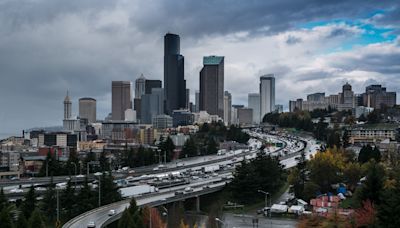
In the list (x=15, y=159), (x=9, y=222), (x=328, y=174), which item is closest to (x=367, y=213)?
(x=328, y=174)

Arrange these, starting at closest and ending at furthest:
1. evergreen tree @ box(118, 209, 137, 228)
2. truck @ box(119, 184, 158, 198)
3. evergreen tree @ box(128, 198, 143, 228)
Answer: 1. evergreen tree @ box(118, 209, 137, 228)
2. evergreen tree @ box(128, 198, 143, 228)
3. truck @ box(119, 184, 158, 198)

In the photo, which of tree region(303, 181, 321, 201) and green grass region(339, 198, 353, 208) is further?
tree region(303, 181, 321, 201)

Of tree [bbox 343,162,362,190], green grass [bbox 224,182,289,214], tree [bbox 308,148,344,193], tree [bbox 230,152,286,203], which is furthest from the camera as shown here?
tree [bbox 308,148,344,193]

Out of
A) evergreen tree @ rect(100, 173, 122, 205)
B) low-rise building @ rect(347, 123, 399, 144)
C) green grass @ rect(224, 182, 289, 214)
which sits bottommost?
green grass @ rect(224, 182, 289, 214)

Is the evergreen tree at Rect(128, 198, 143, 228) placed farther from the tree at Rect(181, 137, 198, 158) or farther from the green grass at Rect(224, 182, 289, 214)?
the tree at Rect(181, 137, 198, 158)

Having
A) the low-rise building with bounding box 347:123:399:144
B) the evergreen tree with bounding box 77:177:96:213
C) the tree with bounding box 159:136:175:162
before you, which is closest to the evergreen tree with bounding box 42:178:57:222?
the evergreen tree with bounding box 77:177:96:213

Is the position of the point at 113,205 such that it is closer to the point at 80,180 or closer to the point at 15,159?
the point at 80,180

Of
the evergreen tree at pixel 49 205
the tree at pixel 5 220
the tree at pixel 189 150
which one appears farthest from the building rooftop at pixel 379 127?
the tree at pixel 5 220

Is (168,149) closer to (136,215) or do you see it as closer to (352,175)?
(352,175)
